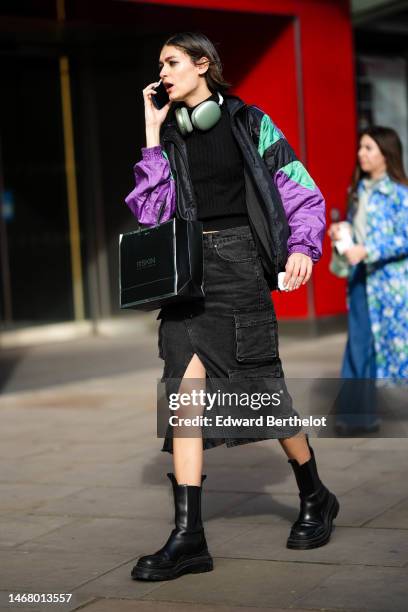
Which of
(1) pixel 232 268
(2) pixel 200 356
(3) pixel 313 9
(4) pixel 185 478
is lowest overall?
(4) pixel 185 478

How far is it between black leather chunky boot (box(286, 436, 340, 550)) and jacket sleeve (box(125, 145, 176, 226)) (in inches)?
41.8

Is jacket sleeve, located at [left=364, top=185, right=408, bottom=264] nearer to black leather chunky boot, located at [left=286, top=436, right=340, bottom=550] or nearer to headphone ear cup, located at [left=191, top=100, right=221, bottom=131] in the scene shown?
black leather chunky boot, located at [left=286, top=436, right=340, bottom=550]

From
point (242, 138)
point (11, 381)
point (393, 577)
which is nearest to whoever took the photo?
point (393, 577)

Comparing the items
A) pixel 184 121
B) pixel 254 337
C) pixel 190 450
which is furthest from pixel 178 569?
pixel 184 121

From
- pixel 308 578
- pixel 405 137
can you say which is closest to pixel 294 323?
pixel 405 137

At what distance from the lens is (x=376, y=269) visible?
22.0 feet

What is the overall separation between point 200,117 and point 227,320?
736 millimetres

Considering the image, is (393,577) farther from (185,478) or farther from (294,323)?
(294,323)

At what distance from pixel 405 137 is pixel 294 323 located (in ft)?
10.1

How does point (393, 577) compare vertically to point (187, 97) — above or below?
below

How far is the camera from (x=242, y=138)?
4.23 m

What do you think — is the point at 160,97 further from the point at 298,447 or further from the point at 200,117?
the point at 298,447

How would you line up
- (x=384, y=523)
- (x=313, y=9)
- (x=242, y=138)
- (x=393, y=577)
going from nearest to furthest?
(x=393, y=577) < (x=242, y=138) < (x=384, y=523) < (x=313, y=9)

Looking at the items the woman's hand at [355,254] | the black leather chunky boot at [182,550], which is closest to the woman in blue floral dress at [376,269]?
the woman's hand at [355,254]
